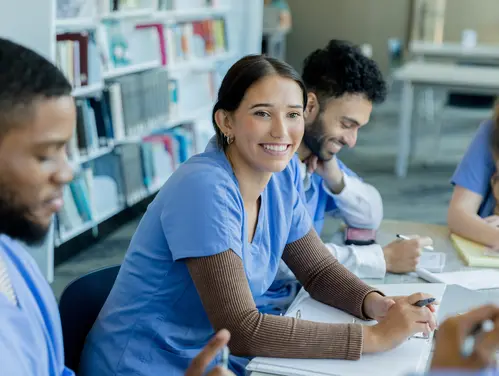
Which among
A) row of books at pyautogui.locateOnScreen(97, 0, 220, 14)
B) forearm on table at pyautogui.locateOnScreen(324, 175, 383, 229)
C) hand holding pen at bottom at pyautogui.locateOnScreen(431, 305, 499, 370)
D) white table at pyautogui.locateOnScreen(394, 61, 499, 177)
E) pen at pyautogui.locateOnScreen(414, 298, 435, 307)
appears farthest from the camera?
white table at pyautogui.locateOnScreen(394, 61, 499, 177)

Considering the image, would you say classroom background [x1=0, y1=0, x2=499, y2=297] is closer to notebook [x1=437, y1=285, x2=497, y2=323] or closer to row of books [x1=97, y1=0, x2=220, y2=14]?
row of books [x1=97, y1=0, x2=220, y2=14]

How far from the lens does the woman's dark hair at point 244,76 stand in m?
1.42

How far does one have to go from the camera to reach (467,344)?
0.66 meters

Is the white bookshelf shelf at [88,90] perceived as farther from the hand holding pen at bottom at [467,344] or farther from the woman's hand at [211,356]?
the hand holding pen at bottom at [467,344]

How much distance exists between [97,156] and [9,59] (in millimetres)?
3095

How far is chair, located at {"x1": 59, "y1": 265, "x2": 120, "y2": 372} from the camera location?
1.41 metres

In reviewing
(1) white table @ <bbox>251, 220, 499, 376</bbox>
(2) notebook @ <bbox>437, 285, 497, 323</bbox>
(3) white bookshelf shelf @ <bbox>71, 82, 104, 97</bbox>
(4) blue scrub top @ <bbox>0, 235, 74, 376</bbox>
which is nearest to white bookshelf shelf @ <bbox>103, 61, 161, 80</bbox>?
(3) white bookshelf shelf @ <bbox>71, 82, 104, 97</bbox>

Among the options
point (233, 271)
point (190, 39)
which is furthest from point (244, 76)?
point (190, 39)

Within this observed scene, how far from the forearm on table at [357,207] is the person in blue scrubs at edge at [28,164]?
3.75 ft

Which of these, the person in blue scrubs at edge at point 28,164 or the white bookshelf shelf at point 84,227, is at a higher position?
the person in blue scrubs at edge at point 28,164

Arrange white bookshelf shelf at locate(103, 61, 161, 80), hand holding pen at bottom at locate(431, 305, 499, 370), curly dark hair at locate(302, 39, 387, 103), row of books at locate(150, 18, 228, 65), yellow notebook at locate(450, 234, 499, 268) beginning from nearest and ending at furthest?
hand holding pen at bottom at locate(431, 305, 499, 370) → yellow notebook at locate(450, 234, 499, 268) → curly dark hair at locate(302, 39, 387, 103) → white bookshelf shelf at locate(103, 61, 161, 80) → row of books at locate(150, 18, 228, 65)

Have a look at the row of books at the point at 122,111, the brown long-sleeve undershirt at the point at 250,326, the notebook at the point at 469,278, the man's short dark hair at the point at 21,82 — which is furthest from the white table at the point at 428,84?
the man's short dark hair at the point at 21,82

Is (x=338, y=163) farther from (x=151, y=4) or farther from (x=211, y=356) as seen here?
(x=151, y=4)

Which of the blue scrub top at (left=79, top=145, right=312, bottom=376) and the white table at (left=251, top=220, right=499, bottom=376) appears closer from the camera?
the blue scrub top at (left=79, top=145, right=312, bottom=376)
